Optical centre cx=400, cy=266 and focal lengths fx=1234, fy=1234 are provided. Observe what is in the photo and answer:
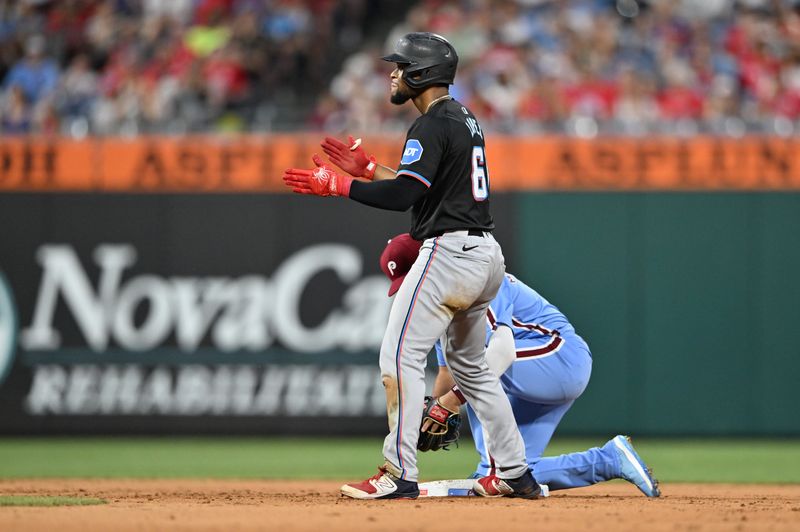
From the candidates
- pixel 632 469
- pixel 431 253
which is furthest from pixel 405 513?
pixel 632 469

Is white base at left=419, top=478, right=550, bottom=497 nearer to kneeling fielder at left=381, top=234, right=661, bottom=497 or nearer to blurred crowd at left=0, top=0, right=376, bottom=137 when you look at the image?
kneeling fielder at left=381, top=234, right=661, bottom=497

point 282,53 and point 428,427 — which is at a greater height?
point 282,53

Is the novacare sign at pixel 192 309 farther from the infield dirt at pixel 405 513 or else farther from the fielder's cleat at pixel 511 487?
the fielder's cleat at pixel 511 487

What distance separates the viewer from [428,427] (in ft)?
20.4

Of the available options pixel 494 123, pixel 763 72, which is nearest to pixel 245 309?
pixel 494 123

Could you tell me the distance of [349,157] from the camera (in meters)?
5.86

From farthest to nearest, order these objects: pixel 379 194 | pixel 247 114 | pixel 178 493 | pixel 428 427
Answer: pixel 247 114 → pixel 178 493 → pixel 428 427 → pixel 379 194

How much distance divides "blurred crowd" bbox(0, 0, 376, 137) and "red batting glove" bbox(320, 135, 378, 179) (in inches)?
236

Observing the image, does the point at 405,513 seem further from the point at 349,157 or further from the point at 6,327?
the point at 6,327

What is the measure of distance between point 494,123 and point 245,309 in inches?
116

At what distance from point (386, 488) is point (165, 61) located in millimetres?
8307

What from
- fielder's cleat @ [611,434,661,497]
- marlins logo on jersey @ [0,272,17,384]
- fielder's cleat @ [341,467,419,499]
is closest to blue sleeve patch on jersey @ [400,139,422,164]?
fielder's cleat @ [341,467,419,499]

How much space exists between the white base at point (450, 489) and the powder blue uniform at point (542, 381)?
0.34ft

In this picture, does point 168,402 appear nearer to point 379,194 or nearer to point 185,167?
point 185,167
